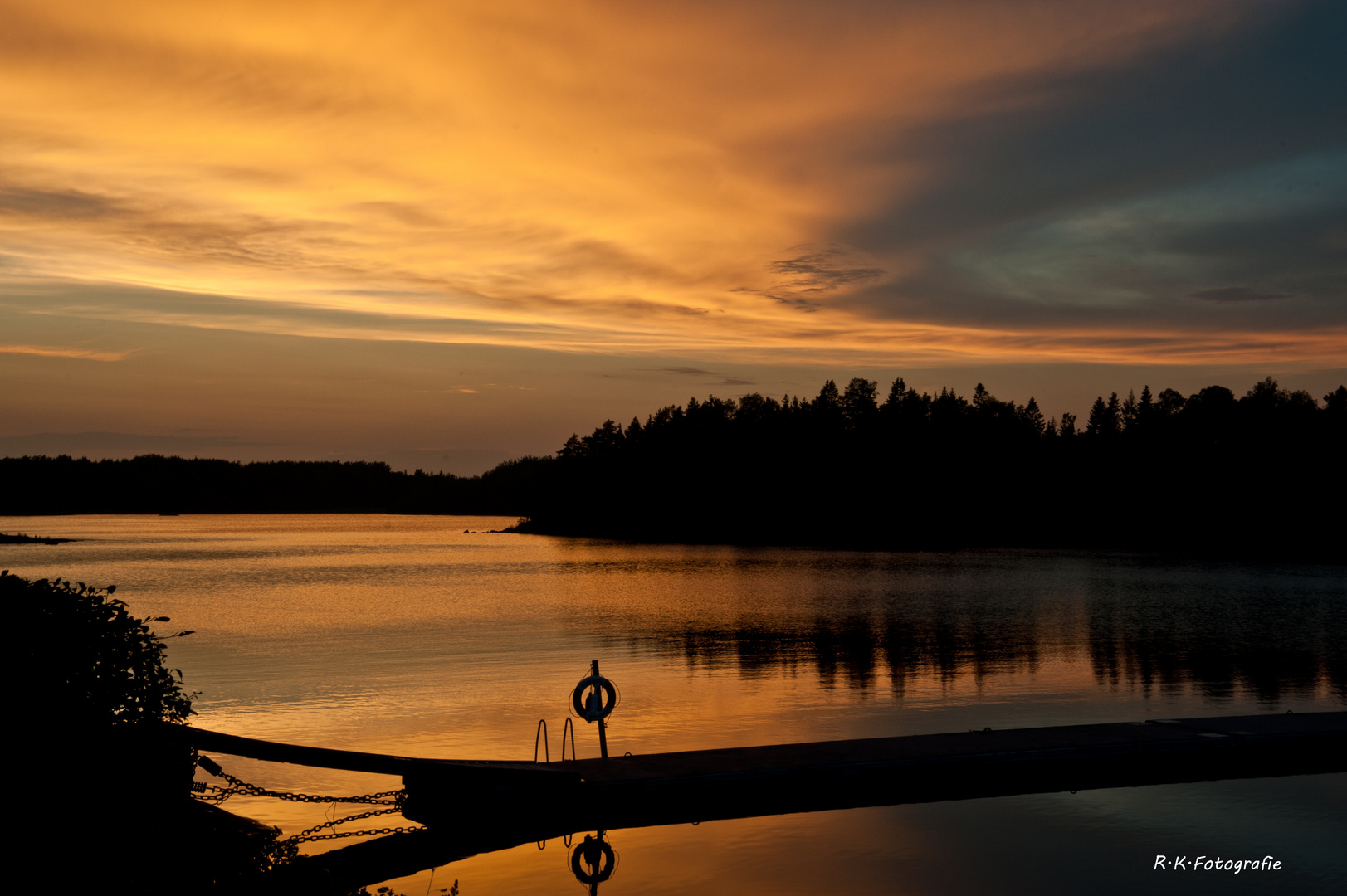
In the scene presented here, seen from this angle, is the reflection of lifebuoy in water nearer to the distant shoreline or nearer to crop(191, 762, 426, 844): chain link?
crop(191, 762, 426, 844): chain link

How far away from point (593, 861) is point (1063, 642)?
90.5 ft

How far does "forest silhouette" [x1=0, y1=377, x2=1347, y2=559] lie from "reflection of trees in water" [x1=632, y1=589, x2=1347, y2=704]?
7550 centimetres

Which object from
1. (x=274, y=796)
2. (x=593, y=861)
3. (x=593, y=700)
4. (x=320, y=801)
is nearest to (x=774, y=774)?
(x=593, y=861)

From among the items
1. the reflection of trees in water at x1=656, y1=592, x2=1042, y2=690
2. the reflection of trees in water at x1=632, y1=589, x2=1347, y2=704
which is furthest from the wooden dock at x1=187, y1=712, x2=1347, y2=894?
the reflection of trees in water at x1=656, y1=592, x2=1042, y2=690

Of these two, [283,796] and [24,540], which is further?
[24,540]

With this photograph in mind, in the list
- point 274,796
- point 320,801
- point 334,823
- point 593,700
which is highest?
point 593,700

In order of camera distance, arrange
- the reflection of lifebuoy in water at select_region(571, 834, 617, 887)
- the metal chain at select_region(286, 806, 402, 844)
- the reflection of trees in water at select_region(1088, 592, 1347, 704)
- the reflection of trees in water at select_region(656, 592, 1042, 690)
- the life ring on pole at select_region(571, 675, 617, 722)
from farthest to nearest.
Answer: the reflection of trees in water at select_region(656, 592, 1042, 690), the reflection of trees in water at select_region(1088, 592, 1347, 704), the life ring on pole at select_region(571, 675, 617, 722), the metal chain at select_region(286, 806, 402, 844), the reflection of lifebuoy in water at select_region(571, 834, 617, 887)

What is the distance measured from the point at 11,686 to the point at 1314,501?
146662 millimetres

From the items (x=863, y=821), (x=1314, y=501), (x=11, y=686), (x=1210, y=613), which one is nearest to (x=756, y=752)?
(x=863, y=821)

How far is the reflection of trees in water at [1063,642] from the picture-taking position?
1154 inches

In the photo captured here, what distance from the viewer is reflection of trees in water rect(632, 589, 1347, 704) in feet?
96.1

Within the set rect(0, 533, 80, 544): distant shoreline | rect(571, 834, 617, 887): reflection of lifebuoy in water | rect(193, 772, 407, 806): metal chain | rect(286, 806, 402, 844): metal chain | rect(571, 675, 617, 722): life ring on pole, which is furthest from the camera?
rect(0, 533, 80, 544): distant shoreline

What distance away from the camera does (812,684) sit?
27828 mm

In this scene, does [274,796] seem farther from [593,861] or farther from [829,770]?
[829,770]
